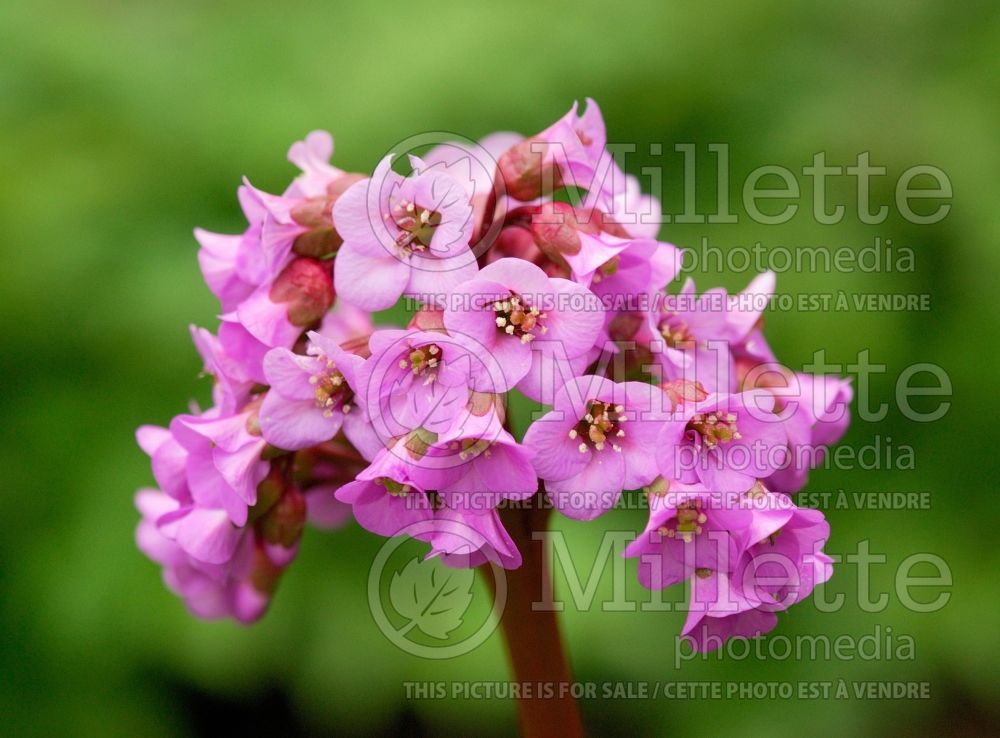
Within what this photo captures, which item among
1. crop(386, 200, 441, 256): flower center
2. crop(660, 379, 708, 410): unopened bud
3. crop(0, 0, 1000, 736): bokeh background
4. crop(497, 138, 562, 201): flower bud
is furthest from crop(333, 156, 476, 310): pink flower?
crop(0, 0, 1000, 736): bokeh background

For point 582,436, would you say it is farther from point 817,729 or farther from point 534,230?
point 817,729

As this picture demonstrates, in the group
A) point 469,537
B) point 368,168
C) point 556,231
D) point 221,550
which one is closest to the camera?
point 469,537

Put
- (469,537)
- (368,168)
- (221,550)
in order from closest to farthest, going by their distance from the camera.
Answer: (469,537) < (221,550) < (368,168)

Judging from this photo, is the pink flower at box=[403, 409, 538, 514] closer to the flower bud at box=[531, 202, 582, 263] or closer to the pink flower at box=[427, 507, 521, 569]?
the pink flower at box=[427, 507, 521, 569]

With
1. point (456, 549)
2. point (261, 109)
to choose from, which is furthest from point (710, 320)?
point (261, 109)

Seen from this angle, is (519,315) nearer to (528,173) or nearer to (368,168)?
(528,173)

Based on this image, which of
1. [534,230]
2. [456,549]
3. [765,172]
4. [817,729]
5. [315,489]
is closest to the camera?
[456,549]

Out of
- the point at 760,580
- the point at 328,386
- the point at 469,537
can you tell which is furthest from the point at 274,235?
the point at 760,580
